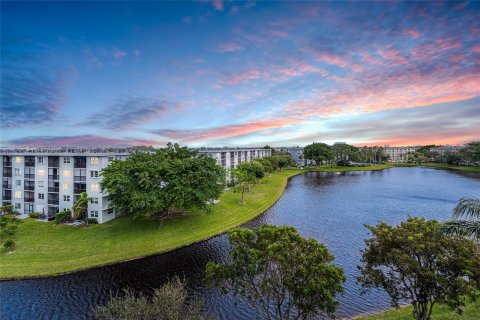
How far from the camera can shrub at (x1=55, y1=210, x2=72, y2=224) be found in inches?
1702

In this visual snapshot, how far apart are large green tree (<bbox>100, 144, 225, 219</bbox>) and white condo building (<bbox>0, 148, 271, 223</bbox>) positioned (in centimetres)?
693

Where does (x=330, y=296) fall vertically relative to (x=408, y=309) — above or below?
above

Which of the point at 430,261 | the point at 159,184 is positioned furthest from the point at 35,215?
the point at 430,261

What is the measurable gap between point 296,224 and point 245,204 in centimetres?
1556

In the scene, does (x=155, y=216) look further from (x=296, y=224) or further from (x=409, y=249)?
(x=409, y=249)

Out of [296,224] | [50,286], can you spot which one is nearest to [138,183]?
[50,286]

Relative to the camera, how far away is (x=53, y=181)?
48781 millimetres

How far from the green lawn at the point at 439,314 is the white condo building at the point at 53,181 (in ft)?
144

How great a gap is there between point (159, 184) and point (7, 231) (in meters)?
21.1

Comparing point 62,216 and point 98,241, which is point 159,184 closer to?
point 98,241

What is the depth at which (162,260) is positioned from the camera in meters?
32.2

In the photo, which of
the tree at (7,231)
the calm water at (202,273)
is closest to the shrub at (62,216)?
the tree at (7,231)

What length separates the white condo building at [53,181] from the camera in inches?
1799

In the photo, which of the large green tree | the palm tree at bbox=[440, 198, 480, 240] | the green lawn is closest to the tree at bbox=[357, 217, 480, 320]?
the palm tree at bbox=[440, 198, 480, 240]
